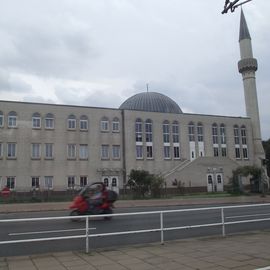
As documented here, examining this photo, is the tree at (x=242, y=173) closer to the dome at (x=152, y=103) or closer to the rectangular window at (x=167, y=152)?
the rectangular window at (x=167, y=152)

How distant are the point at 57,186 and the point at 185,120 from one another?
23.3 m

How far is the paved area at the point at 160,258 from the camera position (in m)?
8.28

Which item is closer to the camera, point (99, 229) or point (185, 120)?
point (99, 229)

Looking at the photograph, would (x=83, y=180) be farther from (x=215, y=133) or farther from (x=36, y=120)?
(x=215, y=133)

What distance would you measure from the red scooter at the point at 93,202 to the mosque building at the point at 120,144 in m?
33.3

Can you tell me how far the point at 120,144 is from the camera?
58406 millimetres

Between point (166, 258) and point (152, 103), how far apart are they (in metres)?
63.9

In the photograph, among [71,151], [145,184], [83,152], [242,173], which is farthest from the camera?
[83,152]

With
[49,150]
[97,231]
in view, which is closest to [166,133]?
[49,150]

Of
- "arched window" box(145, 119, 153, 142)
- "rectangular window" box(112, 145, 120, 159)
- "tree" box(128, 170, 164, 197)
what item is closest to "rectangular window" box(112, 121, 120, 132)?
"rectangular window" box(112, 145, 120, 159)

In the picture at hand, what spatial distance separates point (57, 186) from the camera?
52844mm

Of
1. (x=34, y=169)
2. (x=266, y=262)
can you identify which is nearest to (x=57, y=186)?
(x=34, y=169)

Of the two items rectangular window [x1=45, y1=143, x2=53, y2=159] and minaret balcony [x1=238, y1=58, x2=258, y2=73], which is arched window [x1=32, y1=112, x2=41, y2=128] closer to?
rectangular window [x1=45, y1=143, x2=53, y2=159]

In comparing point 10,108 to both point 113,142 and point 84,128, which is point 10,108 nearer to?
point 84,128
